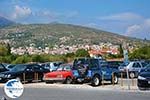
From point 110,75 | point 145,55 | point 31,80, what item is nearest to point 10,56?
point 145,55

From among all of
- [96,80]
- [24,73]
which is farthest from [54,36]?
[96,80]

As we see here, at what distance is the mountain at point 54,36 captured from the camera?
489 feet

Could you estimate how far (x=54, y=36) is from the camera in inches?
5945

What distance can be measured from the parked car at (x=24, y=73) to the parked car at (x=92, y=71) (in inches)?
237

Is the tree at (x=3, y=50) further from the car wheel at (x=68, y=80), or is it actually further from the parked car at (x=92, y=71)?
the parked car at (x=92, y=71)

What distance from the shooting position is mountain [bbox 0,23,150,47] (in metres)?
149

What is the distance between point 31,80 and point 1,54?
2466 inches

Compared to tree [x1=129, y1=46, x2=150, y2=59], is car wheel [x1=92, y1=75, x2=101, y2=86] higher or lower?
lower

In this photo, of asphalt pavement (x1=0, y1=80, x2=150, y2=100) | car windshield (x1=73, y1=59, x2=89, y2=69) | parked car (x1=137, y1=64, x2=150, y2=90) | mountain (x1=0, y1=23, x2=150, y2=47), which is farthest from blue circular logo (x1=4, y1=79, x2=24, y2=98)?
mountain (x1=0, y1=23, x2=150, y2=47)

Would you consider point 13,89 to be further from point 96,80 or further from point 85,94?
point 96,80

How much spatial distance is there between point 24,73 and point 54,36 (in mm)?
116430

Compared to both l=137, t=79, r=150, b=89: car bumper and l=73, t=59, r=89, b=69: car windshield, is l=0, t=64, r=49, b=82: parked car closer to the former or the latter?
l=73, t=59, r=89, b=69: car windshield

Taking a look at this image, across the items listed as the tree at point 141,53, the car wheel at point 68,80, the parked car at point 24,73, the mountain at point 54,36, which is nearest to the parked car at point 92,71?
the car wheel at point 68,80

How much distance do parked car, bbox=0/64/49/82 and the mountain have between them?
11086 cm
